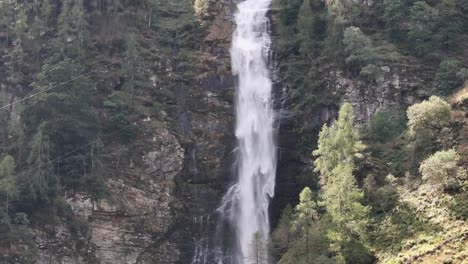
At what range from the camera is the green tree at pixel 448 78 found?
158ft

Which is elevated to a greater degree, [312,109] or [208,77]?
[208,77]

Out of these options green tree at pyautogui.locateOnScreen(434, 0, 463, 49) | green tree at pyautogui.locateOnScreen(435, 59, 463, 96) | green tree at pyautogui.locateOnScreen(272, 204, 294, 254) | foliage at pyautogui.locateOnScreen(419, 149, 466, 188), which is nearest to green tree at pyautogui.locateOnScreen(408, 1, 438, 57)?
green tree at pyautogui.locateOnScreen(434, 0, 463, 49)

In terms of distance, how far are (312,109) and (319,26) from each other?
9080 millimetres

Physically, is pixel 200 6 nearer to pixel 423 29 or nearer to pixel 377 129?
pixel 423 29

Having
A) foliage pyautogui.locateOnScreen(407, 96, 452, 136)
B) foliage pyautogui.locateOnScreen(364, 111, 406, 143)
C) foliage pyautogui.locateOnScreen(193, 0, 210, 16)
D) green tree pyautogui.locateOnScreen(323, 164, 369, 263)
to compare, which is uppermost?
foliage pyautogui.locateOnScreen(193, 0, 210, 16)

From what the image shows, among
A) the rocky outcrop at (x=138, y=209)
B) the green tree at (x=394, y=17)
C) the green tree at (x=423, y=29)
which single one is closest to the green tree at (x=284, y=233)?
the rocky outcrop at (x=138, y=209)

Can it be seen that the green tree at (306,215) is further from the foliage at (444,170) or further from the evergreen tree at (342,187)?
the foliage at (444,170)

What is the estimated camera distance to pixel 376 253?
36.3 metres

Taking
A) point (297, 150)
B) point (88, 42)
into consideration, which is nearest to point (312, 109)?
point (297, 150)

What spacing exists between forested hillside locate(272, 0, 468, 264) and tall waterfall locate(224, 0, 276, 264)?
1.93 metres

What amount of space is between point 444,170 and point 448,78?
1489 centimetres

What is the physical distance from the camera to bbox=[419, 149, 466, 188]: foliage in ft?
119

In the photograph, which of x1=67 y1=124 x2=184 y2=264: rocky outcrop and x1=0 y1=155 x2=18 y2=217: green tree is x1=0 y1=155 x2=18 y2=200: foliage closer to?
x1=0 y1=155 x2=18 y2=217: green tree

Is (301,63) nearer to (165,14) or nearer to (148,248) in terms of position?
(165,14)
